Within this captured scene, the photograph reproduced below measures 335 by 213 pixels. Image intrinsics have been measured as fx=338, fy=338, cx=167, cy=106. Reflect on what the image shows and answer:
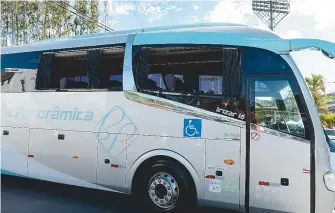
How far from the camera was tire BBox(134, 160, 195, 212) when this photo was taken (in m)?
5.67

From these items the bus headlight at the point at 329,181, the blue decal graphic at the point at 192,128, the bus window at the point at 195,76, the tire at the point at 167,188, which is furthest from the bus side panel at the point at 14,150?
the bus headlight at the point at 329,181

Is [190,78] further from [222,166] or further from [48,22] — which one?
[48,22]

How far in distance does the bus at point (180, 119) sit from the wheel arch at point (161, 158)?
A: 0.02 metres

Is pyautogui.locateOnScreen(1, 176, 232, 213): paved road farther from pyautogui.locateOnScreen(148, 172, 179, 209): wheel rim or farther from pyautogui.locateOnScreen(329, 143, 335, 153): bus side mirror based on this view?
pyautogui.locateOnScreen(329, 143, 335, 153): bus side mirror

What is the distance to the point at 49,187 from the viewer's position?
777 centimetres

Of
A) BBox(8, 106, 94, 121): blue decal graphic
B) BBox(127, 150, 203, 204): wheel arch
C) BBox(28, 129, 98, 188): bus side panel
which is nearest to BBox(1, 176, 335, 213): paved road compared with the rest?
BBox(28, 129, 98, 188): bus side panel

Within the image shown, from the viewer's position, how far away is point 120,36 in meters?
6.42

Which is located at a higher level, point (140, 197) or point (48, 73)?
point (48, 73)

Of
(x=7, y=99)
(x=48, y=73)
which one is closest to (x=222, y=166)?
(x=48, y=73)

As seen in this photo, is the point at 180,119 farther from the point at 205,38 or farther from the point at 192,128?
the point at 205,38

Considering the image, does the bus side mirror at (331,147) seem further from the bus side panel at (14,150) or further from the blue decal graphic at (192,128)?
the bus side panel at (14,150)

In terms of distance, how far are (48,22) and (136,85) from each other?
1018 inches

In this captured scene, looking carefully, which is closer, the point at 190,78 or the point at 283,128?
→ the point at 283,128

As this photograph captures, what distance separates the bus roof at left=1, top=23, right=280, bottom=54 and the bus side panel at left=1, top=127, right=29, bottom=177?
1.85m
